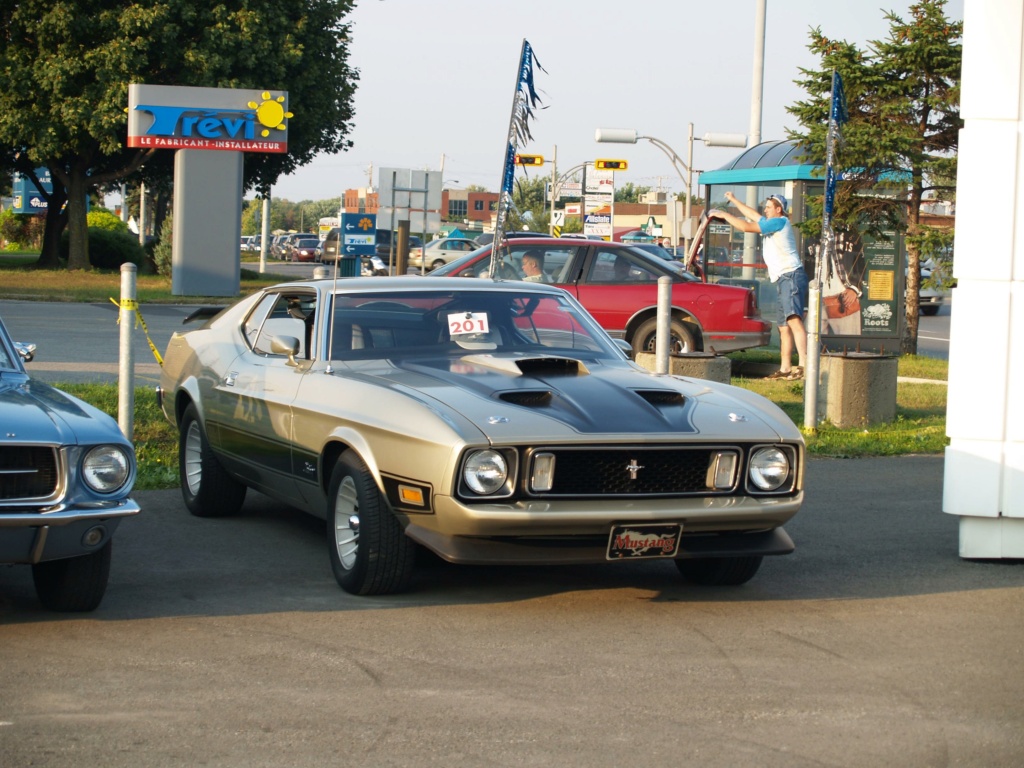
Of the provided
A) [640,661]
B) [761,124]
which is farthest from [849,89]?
[640,661]

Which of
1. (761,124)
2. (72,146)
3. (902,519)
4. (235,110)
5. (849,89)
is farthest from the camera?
(72,146)

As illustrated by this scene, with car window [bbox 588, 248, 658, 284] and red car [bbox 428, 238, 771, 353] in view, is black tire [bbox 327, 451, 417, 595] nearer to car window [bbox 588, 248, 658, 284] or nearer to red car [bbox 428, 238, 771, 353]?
red car [bbox 428, 238, 771, 353]

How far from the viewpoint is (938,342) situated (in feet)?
90.7

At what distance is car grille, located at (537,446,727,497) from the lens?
5570 millimetres

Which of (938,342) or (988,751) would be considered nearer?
(988,751)

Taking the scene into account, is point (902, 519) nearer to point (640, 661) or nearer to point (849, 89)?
point (640, 661)

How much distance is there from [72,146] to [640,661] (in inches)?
1324

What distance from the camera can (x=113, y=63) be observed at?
1330 inches

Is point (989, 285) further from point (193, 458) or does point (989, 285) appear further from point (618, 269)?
point (618, 269)

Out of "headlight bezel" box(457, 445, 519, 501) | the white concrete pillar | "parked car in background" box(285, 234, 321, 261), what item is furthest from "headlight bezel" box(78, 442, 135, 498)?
"parked car in background" box(285, 234, 321, 261)

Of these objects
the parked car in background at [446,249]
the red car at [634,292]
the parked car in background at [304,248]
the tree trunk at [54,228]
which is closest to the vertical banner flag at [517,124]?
the red car at [634,292]

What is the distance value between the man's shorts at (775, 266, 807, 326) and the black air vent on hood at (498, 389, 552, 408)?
962 cm

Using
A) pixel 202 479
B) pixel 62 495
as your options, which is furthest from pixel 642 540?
pixel 202 479

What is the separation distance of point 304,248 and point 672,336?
6315 cm
